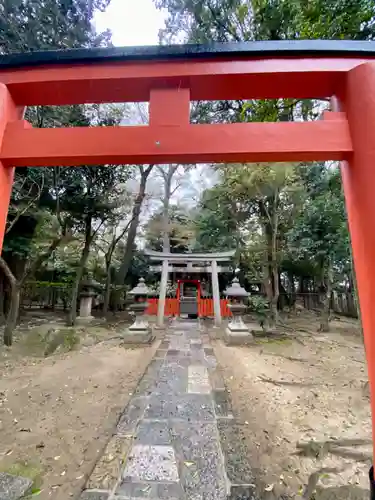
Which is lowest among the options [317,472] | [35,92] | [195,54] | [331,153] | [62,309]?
[317,472]

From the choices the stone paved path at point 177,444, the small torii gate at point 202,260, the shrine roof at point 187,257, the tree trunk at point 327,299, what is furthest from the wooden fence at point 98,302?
the stone paved path at point 177,444

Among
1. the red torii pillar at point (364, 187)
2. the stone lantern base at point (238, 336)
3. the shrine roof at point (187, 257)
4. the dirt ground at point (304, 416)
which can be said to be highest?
the shrine roof at point (187, 257)

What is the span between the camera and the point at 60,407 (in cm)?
378

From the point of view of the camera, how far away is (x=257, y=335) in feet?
28.5

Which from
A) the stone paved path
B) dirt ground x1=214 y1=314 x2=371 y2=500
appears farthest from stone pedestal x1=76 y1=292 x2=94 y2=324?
the stone paved path

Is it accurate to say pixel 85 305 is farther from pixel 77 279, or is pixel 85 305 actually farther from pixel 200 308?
pixel 200 308

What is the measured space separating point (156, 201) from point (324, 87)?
61.0 ft

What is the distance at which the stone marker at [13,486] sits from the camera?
2.03m

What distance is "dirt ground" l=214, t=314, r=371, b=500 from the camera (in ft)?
7.89

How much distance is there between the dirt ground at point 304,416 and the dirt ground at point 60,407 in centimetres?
171

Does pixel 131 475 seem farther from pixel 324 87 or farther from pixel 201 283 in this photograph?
pixel 201 283

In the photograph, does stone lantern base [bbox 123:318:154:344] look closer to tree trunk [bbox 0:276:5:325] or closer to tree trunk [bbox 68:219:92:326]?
tree trunk [bbox 68:219:92:326]

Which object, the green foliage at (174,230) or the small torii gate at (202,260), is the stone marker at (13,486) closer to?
the small torii gate at (202,260)

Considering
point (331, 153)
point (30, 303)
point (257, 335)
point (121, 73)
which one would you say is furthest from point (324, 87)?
point (30, 303)
